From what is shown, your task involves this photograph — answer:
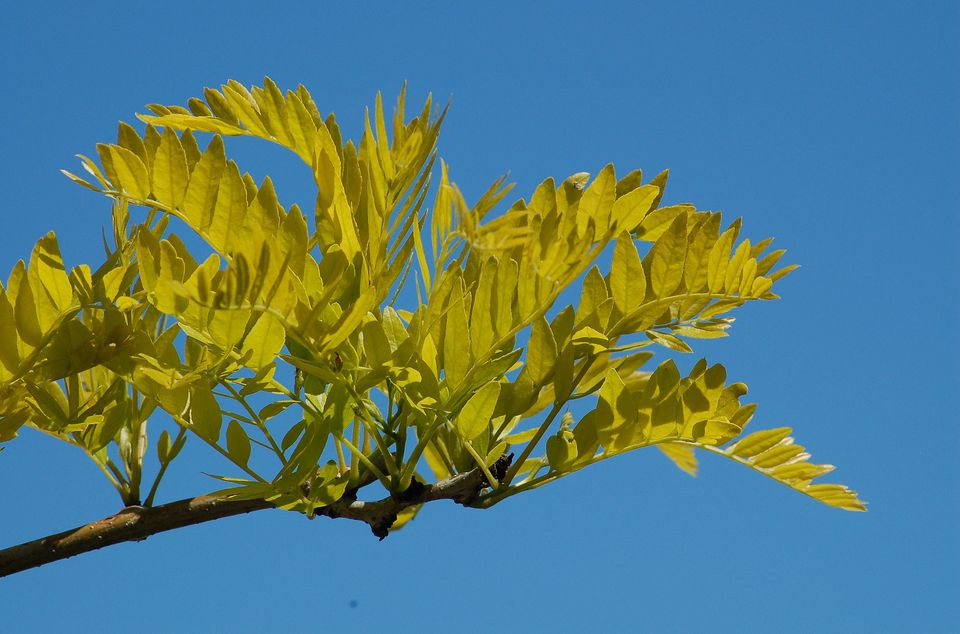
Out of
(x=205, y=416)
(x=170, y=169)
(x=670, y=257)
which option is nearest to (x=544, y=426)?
(x=670, y=257)

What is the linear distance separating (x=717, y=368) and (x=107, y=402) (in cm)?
65

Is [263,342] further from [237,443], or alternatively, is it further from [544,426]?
[544,426]

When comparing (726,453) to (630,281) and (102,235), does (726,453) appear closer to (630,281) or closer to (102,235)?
(630,281)

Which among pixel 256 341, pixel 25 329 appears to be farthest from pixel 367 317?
pixel 25 329

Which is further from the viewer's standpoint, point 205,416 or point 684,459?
point 684,459

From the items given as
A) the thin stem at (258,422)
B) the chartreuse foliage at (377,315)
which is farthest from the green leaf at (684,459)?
the thin stem at (258,422)

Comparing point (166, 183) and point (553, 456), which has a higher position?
point (166, 183)

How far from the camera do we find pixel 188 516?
98 centimetres

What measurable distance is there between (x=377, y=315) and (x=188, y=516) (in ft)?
0.97

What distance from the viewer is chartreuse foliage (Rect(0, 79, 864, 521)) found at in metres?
0.84

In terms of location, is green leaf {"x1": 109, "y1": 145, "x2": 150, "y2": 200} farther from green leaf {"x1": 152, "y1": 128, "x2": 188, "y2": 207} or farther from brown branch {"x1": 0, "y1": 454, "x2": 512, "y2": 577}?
brown branch {"x1": 0, "y1": 454, "x2": 512, "y2": 577}

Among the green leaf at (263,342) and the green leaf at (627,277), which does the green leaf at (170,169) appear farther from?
the green leaf at (627,277)

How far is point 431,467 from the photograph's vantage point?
1.24 m

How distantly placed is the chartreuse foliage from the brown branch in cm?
2
